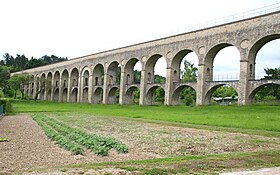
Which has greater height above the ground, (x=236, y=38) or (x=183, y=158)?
(x=236, y=38)

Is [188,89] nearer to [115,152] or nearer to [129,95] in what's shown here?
[129,95]

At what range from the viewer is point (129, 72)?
174 ft

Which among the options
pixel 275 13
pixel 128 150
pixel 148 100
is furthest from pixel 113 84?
pixel 128 150

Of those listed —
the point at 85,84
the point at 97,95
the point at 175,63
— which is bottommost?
the point at 97,95

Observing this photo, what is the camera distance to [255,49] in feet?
112

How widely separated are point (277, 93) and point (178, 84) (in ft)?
51.7

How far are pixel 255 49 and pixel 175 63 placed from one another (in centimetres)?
1214

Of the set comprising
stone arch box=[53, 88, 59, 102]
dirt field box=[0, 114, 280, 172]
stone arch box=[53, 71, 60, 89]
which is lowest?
dirt field box=[0, 114, 280, 172]

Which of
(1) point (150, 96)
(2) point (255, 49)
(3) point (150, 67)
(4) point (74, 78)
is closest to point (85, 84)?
(4) point (74, 78)

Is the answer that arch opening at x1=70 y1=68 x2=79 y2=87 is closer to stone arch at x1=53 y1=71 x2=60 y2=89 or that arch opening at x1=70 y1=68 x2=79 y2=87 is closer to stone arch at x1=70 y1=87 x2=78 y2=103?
stone arch at x1=70 y1=87 x2=78 y2=103

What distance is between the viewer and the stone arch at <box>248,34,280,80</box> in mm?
32469

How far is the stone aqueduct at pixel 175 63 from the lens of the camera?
110 ft

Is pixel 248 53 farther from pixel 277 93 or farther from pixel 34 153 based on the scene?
pixel 34 153

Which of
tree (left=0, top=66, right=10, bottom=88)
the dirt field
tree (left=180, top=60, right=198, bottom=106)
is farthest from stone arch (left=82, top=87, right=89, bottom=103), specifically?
the dirt field
